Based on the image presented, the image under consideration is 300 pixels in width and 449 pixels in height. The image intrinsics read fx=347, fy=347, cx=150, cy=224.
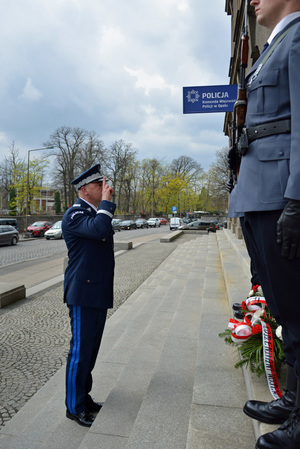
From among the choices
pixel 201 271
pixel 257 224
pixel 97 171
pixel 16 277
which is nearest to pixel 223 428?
pixel 257 224

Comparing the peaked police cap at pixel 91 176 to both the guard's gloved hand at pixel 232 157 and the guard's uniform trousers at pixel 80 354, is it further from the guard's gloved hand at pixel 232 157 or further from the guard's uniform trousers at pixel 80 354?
the guard's gloved hand at pixel 232 157

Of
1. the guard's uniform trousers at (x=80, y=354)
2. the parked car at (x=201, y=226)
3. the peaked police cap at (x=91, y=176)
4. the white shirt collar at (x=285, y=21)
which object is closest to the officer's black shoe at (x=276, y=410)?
the guard's uniform trousers at (x=80, y=354)

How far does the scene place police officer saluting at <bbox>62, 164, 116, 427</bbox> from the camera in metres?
2.52

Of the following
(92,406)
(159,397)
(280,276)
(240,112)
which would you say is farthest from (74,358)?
(240,112)

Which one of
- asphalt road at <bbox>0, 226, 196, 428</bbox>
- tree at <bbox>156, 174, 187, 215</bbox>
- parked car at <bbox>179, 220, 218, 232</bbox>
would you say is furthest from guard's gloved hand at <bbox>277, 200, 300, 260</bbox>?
tree at <bbox>156, 174, 187, 215</bbox>

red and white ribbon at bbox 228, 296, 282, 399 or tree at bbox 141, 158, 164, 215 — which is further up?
tree at bbox 141, 158, 164, 215

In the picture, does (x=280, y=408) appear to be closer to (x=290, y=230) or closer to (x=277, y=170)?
(x=290, y=230)

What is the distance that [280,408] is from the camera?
179 cm

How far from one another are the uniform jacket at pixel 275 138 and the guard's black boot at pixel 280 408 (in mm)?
954

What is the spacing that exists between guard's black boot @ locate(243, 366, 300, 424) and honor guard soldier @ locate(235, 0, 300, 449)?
0.21 m

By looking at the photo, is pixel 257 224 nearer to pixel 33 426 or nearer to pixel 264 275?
pixel 264 275

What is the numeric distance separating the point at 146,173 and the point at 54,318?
74.1 meters

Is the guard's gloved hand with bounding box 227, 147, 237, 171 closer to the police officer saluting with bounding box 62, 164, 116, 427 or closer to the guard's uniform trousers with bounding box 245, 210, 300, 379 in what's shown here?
the guard's uniform trousers with bounding box 245, 210, 300, 379

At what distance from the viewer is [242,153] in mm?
1630
